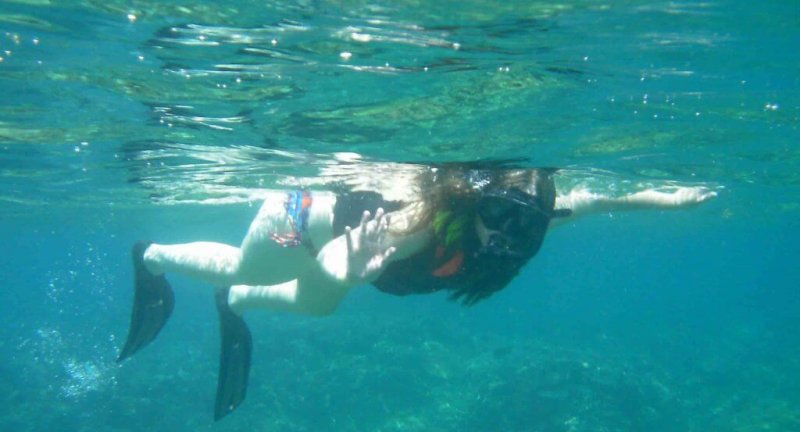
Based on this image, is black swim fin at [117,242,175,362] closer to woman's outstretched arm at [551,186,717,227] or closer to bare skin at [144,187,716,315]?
bare skin at [144,187,716,315]

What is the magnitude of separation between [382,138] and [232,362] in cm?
551

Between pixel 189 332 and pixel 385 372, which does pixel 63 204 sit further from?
pixel 385 372

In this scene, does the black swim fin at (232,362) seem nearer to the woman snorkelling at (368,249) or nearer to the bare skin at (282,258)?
the woman snorkelling at (368,249)

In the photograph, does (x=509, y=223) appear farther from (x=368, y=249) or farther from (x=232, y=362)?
(x=232, y=362)

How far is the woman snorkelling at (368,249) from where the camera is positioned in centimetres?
590

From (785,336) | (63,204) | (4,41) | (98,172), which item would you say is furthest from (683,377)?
(63,204)

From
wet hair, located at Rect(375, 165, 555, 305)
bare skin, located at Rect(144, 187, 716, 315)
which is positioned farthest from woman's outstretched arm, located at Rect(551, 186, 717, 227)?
wet hair, located at Rect(375, 165, 555, 305)

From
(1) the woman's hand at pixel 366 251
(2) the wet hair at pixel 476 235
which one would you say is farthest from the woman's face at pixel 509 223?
(1) the woman's hand at pixel 366 251

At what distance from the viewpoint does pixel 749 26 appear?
279 inches

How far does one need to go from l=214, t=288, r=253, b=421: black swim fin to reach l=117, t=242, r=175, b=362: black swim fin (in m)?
1.84

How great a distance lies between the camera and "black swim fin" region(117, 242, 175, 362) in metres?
11.1

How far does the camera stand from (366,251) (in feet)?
17.9

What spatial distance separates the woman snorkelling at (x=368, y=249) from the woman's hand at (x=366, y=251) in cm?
1

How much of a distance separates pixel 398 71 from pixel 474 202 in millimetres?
3075
